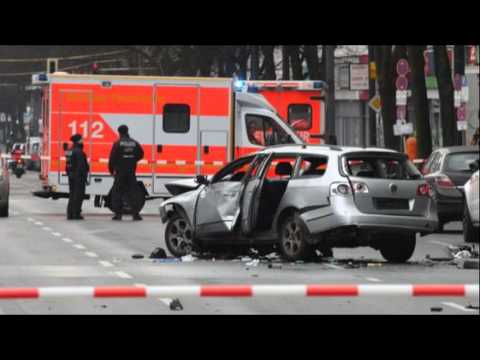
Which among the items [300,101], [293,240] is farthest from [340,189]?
[300,101]

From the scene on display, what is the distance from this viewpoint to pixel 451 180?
26.8m

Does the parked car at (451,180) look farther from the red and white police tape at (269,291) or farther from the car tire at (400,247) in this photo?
the red and white police tape at (269,291)

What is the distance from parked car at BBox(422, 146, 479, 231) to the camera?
2677cm

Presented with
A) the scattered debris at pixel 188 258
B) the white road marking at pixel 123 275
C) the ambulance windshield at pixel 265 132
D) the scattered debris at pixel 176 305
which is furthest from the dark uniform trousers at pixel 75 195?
the scattered debris at pixel 176 305

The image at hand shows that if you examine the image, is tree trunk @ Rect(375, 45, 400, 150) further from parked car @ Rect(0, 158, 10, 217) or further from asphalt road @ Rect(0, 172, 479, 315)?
parked car @ Rect(0, 158, 10, 217)

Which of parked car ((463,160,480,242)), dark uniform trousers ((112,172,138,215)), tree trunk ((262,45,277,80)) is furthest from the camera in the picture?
tree trunk ((262,45,277,80))

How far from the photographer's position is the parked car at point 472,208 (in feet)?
75.3

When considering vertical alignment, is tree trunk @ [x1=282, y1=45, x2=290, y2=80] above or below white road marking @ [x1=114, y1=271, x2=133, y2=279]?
above

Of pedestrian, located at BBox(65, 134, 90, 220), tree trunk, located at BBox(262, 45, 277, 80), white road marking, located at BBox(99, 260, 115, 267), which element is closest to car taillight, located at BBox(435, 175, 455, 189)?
pedestrian, located at BBox(65, 134, 90, 220)

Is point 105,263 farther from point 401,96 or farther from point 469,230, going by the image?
point 401,96

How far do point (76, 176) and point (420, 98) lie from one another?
12.6 meters

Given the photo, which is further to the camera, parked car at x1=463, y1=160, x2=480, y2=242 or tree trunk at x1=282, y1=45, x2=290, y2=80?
tree trunk at x1=282, y1=45, x2=290, y2=80

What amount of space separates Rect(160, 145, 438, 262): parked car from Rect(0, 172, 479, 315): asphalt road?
38 cm

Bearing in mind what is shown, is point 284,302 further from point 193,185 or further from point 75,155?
point 75,155
